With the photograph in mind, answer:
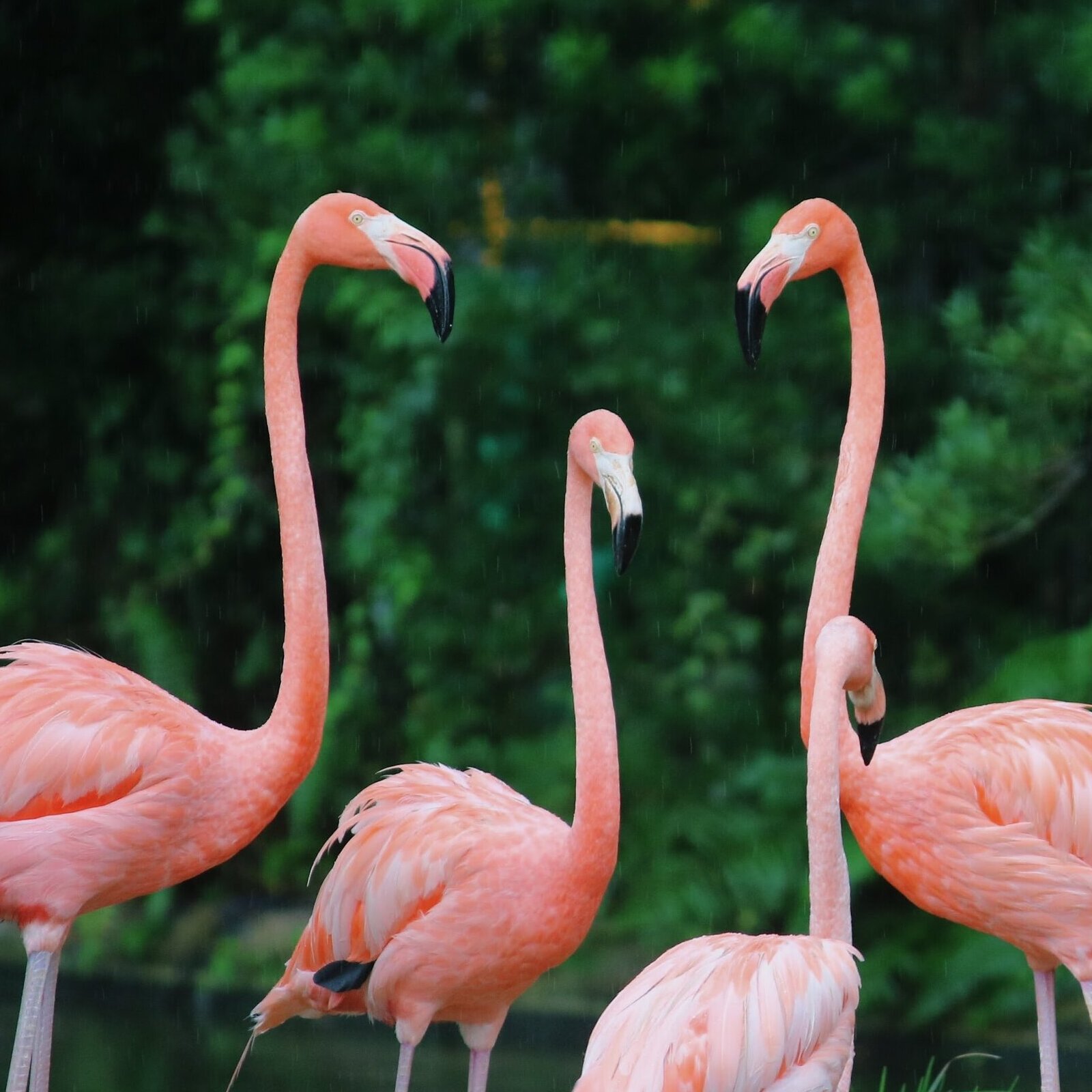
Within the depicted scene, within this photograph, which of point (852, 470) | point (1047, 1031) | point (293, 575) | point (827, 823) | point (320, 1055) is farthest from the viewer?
point (320, 1055)

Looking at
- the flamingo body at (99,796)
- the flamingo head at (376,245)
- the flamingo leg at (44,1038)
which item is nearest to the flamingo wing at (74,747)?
the flamingo body at (99,796)

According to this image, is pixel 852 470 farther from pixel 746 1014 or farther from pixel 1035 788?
pixel 746 1014

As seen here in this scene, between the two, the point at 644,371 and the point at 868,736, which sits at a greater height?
the point at 644,371

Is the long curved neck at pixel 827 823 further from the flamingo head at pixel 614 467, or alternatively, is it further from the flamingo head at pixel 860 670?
the flamingo head at pixel 614 467

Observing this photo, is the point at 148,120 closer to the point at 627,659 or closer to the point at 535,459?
the point at 535,459

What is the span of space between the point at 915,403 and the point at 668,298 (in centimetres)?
97

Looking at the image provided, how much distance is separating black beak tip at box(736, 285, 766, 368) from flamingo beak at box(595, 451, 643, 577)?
316mm

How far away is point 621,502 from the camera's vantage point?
129 inches

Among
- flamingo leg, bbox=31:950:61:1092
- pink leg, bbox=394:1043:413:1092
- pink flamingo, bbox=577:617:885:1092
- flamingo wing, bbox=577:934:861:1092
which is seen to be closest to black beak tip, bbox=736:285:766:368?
pink flamingo, bbox=577:617:885:1092

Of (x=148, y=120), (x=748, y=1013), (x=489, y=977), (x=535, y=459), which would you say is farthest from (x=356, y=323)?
(x=748, y=1013)

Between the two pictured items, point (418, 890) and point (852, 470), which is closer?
point (418, 890)

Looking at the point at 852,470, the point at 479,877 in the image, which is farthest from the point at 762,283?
the point at 479,877

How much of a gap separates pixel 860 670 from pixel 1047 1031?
98cm

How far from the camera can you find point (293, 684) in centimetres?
348
